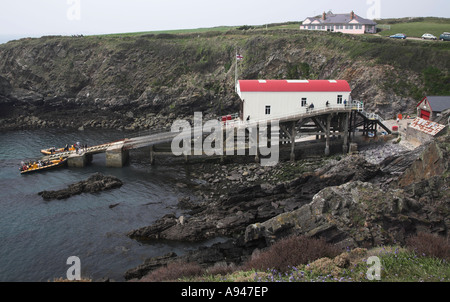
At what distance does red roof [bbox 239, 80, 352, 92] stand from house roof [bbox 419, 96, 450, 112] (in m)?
11.6

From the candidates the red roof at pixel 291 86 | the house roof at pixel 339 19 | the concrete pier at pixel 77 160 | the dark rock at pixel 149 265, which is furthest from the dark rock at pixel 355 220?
the house roof at pixel 339 19

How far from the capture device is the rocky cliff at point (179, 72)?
6694 centimetres

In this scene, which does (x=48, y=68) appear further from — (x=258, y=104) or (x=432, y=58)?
(x=432, y=58)

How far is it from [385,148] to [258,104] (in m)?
17.4

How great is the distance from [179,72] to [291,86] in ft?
133

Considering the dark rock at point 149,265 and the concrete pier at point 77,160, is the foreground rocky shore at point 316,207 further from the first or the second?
the concrete pier at point 77,160

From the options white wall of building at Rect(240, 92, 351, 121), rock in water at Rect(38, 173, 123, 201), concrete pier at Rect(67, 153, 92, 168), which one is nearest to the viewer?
rock in water at Rect(38, 173, 123, 201)

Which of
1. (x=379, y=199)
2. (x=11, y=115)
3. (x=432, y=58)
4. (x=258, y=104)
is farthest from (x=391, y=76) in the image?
(x=11, y=115)

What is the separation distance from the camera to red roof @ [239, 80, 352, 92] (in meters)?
51.2

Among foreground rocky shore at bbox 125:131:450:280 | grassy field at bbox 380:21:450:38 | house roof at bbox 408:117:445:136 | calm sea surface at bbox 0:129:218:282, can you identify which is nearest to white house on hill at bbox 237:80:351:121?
foreground rocky shore at bbox 125:131:450:280

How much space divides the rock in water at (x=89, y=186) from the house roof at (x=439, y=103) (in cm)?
4231

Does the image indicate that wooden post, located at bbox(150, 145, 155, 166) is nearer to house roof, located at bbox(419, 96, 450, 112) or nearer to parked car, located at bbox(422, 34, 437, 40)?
house roof, located at bbox(419, 96, 450, 112)

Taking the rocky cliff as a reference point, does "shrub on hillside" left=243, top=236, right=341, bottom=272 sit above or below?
below

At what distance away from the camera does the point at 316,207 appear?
96.9ft
